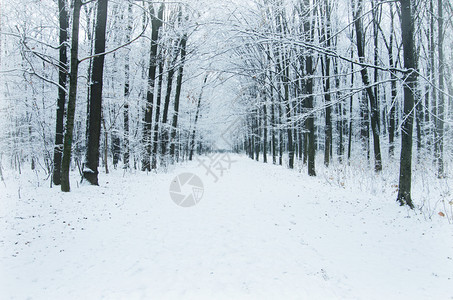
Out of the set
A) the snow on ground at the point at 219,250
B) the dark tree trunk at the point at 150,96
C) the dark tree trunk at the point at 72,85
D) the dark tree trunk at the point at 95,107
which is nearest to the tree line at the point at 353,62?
the snow on ground at the point at 219,250

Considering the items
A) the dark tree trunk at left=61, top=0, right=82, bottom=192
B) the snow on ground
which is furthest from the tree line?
the dark tree trunk at left=61, top=0, right=82, bottom=192

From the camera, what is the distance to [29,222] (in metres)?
4.91

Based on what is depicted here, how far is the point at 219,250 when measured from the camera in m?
4.29

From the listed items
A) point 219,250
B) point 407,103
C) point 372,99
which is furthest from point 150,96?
point 407,103

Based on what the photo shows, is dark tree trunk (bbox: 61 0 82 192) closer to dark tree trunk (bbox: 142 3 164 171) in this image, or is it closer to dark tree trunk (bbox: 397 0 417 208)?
dark tree trunk (bbox: 142 3 164 171)

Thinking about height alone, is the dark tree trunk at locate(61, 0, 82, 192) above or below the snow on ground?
above

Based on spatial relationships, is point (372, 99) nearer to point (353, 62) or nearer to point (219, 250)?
point (353, 62)

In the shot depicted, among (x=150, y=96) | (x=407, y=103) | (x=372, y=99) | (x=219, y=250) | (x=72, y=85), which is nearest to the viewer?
(x=219, y=250)

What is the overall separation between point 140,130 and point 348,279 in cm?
1398

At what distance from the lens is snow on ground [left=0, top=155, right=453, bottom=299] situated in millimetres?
3135

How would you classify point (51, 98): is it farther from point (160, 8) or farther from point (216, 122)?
point (216, 122)

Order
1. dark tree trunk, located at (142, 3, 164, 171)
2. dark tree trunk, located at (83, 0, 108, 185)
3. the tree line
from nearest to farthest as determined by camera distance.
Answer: the tree line
dark tree trunk, located at (83, 0, 108, 185)
dark tree trunk, located at (142, 3, 164, 171)

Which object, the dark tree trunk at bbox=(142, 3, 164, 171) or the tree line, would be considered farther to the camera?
the dark tree trunk at bbox=(142, 3, 164, 171)

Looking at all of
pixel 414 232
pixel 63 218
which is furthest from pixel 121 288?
pixel 414 232
